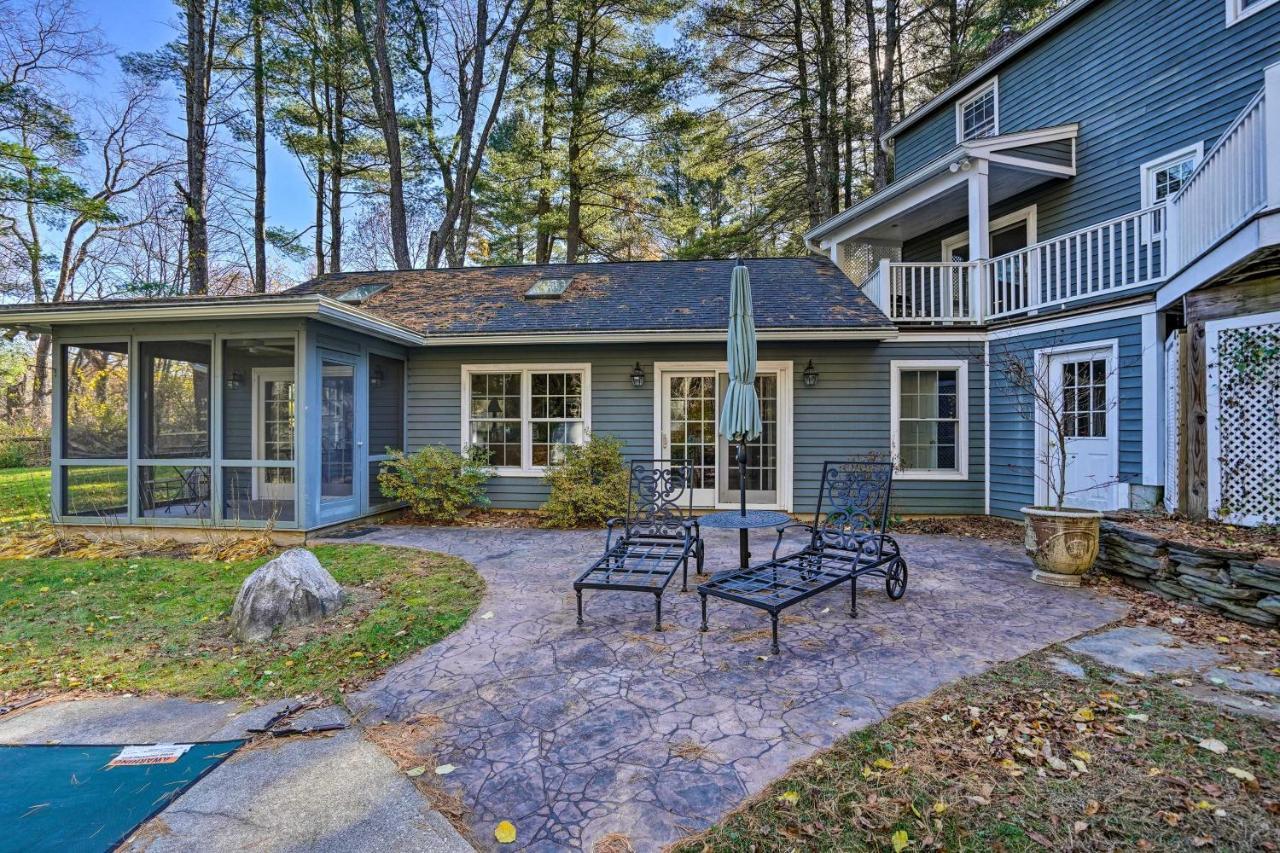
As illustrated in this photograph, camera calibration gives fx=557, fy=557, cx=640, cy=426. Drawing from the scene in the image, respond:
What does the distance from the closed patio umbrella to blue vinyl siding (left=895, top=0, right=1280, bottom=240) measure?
6.83m

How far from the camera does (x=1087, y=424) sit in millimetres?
6867

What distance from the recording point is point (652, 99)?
15289 mm

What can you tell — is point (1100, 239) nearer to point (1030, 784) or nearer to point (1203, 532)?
point (1203, 532)

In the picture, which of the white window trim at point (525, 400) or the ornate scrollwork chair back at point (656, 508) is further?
the white window trim at point (525, 400)

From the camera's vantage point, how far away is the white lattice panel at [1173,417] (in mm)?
5430

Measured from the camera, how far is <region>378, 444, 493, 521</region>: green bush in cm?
776

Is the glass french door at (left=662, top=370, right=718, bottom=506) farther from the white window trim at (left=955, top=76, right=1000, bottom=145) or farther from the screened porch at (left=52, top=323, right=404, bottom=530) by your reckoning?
the white window trim at (left=955, top=76, right=1000, bottom=145)

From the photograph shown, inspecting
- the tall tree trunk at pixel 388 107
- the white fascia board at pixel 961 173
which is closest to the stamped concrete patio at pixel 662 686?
the white fascia board at pixel 961 173

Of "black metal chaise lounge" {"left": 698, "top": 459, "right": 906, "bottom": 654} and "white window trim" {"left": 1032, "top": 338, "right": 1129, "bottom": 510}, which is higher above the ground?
"white window trim" {"left": 1032, "top": 338, "right": 1129, "bottom": 510}

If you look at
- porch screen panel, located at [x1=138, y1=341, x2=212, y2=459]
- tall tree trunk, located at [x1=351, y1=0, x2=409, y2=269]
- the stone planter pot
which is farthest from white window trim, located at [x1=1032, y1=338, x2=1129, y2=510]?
tall tree trunk, located at [x1=351, y1=0, x2=409, y2=269]

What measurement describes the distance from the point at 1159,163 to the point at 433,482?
10756 mm

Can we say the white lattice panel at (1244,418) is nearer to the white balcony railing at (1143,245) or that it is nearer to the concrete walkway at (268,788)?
the white balcony railing at (1143,245)

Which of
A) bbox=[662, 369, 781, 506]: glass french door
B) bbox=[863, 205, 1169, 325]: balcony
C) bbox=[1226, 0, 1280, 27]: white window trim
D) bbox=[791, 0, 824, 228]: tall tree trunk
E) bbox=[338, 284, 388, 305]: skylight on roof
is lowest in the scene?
bbox=[662, 369, 781, 506]: glass french door

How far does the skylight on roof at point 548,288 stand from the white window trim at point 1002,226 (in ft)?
22.1
